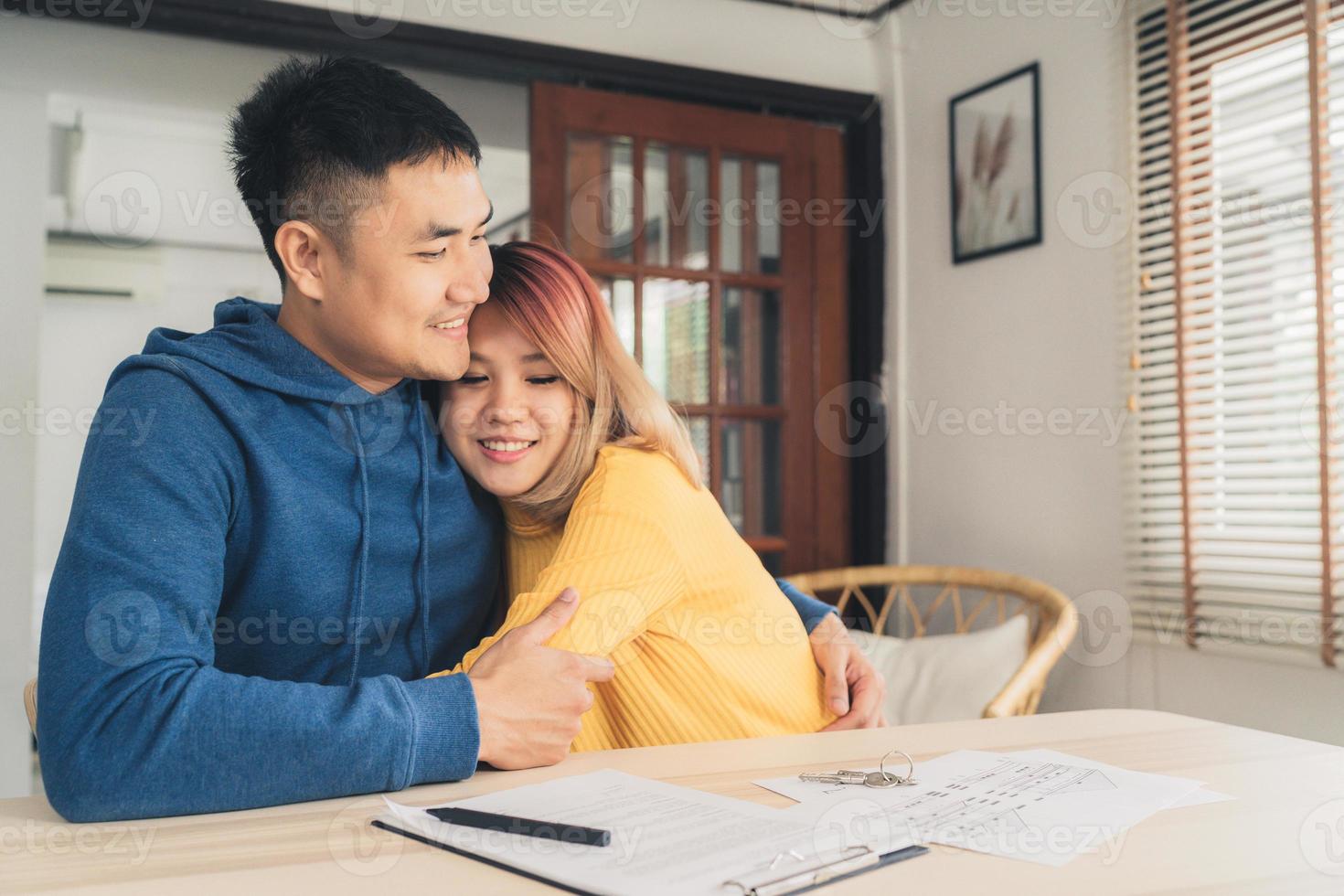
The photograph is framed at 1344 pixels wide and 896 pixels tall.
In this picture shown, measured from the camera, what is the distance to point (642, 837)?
0.74m

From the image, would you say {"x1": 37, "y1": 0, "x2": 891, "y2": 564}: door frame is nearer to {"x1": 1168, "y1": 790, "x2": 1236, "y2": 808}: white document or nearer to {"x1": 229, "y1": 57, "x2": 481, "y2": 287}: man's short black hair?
{"x1": 229, "y1": 57, "x2": 481, "y2": 287}: man's short black hair

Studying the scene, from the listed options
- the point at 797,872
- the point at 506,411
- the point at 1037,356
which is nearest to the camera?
the point at 797,872

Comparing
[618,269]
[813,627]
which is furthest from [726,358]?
[813,627]

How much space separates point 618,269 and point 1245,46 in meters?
1.58

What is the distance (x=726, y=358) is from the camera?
10.4ft

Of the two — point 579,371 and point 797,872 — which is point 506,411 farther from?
point 797,872

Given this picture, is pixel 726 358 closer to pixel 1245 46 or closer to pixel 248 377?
pixel 1245 46

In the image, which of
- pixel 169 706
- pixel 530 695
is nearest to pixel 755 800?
pixel 530 695

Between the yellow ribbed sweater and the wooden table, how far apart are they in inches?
6.4

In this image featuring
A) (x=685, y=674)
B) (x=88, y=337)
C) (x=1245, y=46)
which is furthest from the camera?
(x=88, y=337)

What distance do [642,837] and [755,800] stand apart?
0.14 meters

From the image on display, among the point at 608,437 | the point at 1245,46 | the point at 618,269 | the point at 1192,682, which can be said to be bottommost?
the point at 1192,682

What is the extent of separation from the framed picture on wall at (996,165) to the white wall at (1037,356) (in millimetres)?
36

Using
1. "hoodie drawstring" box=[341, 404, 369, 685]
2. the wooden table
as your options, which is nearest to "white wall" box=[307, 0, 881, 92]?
"hoodie drawstring" box=[341, 404, 369, 685]
